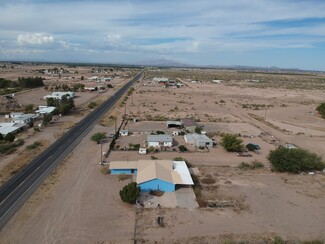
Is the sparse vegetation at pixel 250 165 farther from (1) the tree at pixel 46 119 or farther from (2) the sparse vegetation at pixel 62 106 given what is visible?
(2) the sparse vegetation at pixel 62 106

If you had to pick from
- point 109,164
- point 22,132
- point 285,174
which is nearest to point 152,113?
point 22,132

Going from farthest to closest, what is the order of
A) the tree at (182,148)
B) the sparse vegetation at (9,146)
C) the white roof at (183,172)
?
the tree at (182,148) → the sparse vegetation at (9,146) → the white roof at (183,172)

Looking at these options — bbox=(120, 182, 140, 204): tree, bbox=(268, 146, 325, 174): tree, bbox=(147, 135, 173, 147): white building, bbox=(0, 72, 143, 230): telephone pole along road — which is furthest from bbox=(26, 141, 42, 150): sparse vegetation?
bbox=(268, 146, 325, 174): tree

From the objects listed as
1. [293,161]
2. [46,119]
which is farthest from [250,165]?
[46,119]

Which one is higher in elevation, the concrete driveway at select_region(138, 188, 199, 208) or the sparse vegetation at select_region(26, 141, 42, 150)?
the sparse vegetation at select_region(26, 141, 42, 150)


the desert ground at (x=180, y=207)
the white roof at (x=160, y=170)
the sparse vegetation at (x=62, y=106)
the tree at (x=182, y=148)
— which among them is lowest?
the desert ground at (x=180, y=207)

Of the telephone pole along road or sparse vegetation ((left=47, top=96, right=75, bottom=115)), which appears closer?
the telephone pole along road

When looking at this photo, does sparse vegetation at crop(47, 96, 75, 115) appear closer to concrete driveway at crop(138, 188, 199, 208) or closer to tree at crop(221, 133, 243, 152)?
tree at crop(221, 133, 243, 152)

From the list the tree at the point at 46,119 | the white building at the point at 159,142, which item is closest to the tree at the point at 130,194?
the white building at the point at 159,142
